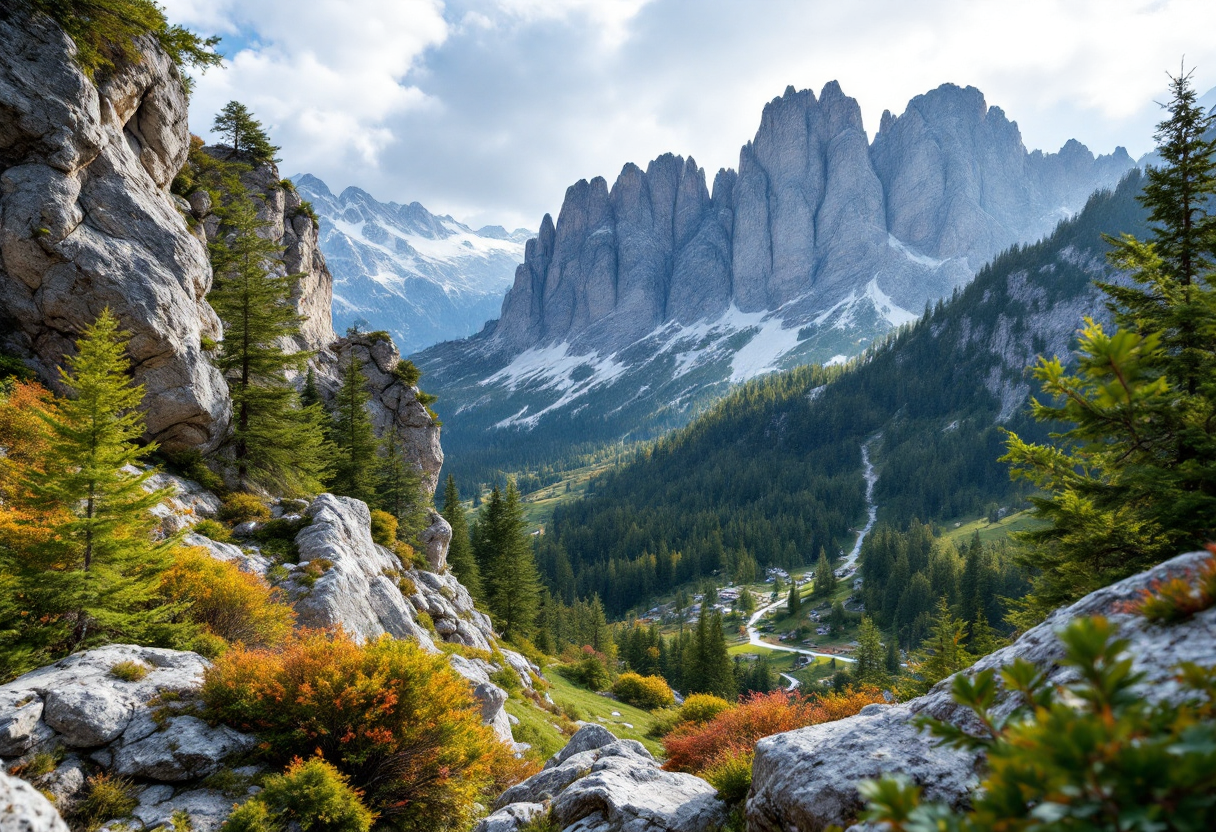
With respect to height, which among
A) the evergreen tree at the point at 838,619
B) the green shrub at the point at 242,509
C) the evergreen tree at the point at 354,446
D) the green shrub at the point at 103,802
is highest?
the evergreen tree at the point at 354,446

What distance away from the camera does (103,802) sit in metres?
8.70

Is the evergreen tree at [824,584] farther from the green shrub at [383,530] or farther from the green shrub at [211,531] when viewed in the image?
the green shrub at [211,531]

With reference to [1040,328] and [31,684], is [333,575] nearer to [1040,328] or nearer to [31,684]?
[31,684]

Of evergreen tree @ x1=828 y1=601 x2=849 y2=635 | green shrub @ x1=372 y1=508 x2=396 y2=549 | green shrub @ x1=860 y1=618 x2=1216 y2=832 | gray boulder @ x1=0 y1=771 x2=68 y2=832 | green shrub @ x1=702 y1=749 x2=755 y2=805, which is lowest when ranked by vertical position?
evergreen tree @ x1=828 y1=601 x2=849 y2=635

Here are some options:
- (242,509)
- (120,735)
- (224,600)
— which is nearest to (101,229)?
(242,509)

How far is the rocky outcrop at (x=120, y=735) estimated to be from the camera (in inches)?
346

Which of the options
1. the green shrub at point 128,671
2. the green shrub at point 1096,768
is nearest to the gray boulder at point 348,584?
the green shrub at point 128,671

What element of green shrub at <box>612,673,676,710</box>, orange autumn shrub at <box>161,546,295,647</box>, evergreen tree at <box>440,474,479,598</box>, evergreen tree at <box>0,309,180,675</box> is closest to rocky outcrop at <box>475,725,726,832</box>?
orange autumn shrub at <box>161,546,295,647</box>

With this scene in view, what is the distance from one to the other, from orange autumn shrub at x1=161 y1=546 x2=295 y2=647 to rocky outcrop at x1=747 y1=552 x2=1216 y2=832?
1409cm

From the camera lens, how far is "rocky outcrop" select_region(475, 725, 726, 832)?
9.16m

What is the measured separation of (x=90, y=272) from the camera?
69.3 feet

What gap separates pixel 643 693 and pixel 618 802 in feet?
117

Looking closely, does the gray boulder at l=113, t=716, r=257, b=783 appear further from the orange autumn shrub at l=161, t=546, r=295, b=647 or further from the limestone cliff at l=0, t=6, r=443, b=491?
the limestone cliff at l=0, t=6, r=443, b=491

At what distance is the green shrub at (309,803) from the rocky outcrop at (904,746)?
7.30 m
